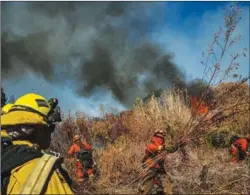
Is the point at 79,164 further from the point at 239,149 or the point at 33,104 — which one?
the point at 33,104

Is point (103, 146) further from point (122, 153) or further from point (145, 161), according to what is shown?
point (145, 161)

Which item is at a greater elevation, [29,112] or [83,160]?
[83,160]

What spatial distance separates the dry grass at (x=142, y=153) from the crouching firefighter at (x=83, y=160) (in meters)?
0.28

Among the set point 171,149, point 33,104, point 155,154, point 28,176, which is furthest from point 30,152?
point 155,154

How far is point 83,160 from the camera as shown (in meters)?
14.6

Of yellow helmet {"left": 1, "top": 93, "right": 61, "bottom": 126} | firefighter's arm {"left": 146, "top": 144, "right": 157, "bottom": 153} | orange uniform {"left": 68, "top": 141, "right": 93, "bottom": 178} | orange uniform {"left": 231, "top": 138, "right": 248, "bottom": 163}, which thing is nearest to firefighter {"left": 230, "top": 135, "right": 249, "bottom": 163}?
orange uniform {"left": 231, "top": 138, "right": 248, "bottom": 163}

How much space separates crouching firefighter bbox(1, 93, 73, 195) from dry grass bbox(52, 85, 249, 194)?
830 cm

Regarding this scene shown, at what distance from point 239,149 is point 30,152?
1327 centimetres

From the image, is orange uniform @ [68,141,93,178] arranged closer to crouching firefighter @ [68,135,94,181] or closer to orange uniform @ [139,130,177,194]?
crouching firefighter @ [68,135,94,181]

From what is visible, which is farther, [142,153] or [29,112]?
[142,153]

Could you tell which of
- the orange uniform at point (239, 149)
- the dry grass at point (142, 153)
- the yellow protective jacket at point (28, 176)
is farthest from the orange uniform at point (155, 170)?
the yellow protective jacket at point (28, 176)

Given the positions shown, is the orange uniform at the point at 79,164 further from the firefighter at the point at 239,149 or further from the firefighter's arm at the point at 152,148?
the firefighter at the point at 239,149

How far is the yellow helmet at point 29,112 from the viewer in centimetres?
252

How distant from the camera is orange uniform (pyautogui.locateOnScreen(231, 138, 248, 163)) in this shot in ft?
47.5
